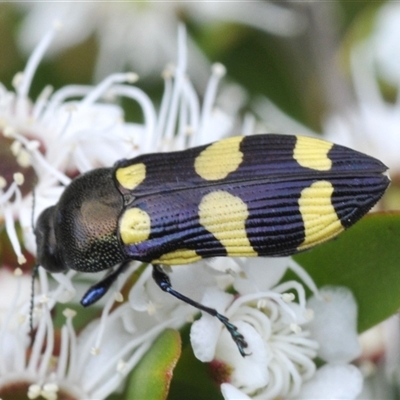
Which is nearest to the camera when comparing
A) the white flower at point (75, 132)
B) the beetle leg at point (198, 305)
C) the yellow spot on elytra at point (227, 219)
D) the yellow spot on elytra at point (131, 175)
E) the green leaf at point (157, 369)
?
the green leaf at point (157, 369)

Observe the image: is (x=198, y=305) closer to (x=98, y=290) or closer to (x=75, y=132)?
(x=98, y=290)

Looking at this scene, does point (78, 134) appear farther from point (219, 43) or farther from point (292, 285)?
point (219, 43)

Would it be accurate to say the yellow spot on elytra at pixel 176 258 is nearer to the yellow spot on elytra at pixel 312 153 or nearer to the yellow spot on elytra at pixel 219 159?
the yellow spot on elytra at pixel 219 159

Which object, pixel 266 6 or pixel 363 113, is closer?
pixel 363 113

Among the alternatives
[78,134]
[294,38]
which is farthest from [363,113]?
[78,134]

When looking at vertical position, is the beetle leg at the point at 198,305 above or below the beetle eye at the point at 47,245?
above

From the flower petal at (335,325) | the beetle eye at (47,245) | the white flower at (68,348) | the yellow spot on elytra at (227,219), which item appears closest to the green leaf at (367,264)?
the flower petal at (335,325)
